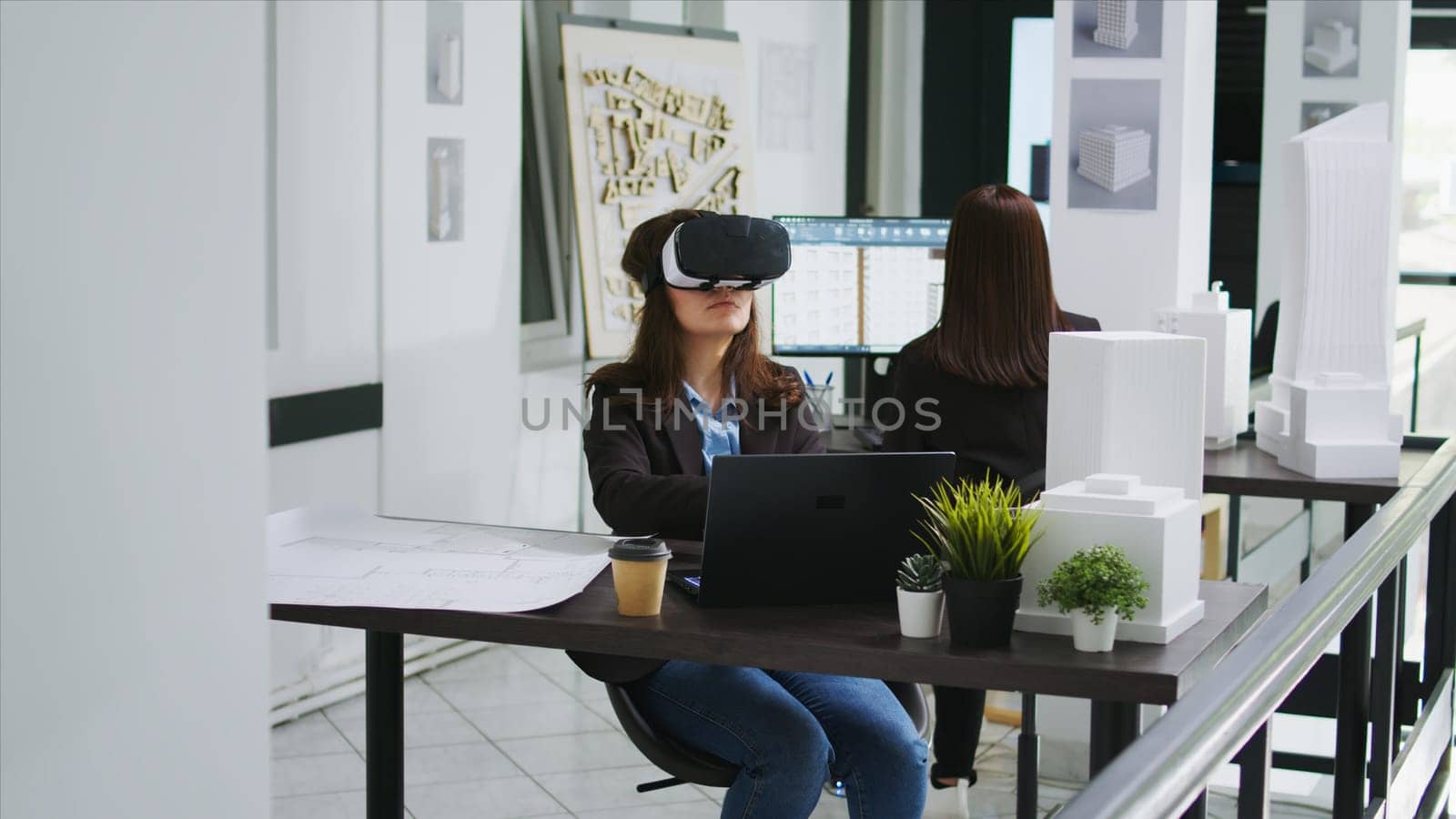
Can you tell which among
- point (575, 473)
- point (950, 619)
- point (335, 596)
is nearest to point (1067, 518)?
point (950, 619)

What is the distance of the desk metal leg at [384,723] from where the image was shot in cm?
236

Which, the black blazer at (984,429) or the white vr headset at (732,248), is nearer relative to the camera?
the white vr headset at (732,248)

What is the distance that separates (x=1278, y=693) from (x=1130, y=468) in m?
0.71

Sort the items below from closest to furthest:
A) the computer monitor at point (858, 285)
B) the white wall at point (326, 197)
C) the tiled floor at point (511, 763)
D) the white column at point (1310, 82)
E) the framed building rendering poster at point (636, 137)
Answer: the tiled floor at point (511, 763)
the white wall at point (326, 197)
the computer monitor at point (858, 285)
the framed building rendering poster at point (636, 137)
the white column at point (1310, 82)

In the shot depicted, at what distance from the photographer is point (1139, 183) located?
397 cm

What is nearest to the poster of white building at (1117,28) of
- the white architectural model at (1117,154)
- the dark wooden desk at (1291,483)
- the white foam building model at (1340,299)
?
the white architectural model at (1117,154)

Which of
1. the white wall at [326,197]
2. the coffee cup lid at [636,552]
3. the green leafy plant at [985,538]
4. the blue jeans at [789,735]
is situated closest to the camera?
the green leafy plant at [985,538]

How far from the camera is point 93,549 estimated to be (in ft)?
2.92

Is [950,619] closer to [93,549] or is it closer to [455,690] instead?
[93,549]

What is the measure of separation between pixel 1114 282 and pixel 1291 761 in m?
1.23

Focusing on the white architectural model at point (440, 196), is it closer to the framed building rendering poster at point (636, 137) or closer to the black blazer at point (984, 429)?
the framed building rendering poster at point (636, 137)

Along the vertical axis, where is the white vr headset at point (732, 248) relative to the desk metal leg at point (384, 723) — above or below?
above

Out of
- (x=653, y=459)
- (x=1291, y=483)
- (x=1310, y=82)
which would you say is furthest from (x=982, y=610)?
(x=1310, y=82)

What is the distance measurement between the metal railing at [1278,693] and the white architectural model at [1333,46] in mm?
3914
